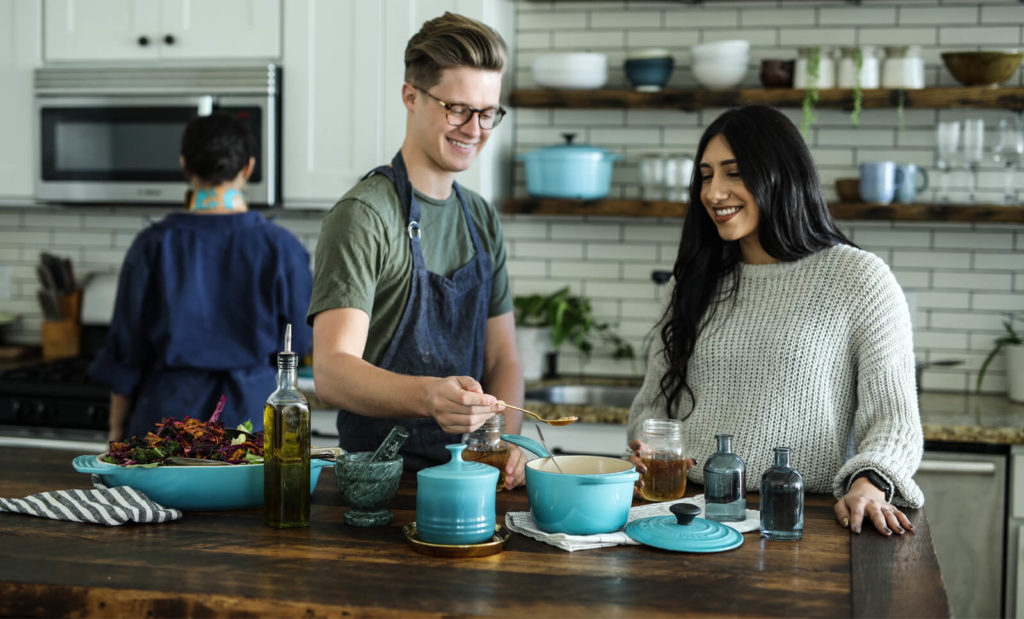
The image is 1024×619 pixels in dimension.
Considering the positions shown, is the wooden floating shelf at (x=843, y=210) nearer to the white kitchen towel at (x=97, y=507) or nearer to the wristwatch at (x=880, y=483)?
the wristwatch at (x=880, y=483)

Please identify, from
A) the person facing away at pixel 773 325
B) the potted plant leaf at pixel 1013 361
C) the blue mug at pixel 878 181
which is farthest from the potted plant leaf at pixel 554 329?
the person facing away at pixel 773 325

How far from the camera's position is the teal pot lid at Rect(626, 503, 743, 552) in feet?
5.63

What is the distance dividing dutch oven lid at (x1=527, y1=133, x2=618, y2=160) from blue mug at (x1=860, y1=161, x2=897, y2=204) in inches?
37.9

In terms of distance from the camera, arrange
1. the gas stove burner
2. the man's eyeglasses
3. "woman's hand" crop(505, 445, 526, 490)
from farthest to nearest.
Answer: the gas stove burner → the man's eyeglasses → "woman's hand" crop(505, 445, 526, 490)

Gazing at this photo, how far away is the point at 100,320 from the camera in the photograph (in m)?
4.54

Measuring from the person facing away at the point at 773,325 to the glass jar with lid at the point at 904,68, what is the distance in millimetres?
1687

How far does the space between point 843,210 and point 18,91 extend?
3290 millimetres

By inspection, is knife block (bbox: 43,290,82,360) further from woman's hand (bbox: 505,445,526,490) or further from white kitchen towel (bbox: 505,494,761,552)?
white kitchen towel (bbox: 505,494,761,552)

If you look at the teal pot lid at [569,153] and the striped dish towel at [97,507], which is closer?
the striped dish towel at [97,507]

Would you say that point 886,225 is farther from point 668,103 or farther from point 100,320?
point 100,320

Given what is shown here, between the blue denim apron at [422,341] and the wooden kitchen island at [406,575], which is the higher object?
the blue denim apron at [422,341]

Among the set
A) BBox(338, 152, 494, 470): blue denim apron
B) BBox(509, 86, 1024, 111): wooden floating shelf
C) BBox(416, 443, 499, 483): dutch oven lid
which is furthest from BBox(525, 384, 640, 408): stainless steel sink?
BBox(416, 443, 499, 483): dutch oven lid

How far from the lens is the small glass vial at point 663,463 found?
1997mm

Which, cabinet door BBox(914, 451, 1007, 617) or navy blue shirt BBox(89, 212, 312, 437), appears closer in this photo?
navy blue shirt BBox(89, 212, 312, 437)
